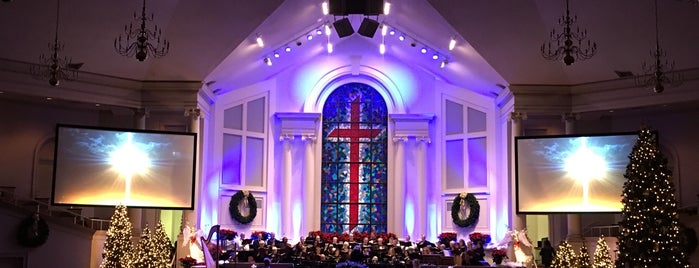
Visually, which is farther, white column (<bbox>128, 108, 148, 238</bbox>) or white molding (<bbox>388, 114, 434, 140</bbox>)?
white molding (<bbox>388, 114, 434, 140</bbox>)

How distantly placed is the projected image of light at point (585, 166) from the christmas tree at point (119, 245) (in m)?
10.1

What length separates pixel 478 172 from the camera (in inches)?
878

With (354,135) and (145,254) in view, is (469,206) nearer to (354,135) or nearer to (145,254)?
(354,135)

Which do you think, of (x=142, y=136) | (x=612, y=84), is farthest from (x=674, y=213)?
(x=142, y=136)

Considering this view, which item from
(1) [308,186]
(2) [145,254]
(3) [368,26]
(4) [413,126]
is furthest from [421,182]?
(2) [145,254]

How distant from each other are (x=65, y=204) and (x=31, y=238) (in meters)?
1.10

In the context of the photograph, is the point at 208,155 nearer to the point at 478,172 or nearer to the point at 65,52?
the point at 65,52

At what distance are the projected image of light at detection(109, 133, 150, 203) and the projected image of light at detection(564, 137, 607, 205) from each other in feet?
31.9

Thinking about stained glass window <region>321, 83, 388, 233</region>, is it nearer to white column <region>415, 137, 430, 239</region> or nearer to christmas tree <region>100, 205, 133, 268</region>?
white column <region>415, 137, 430, 239</region>

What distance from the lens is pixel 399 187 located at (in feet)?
76.1

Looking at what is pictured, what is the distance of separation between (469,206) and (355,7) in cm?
652

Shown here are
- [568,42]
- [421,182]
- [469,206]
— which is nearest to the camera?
[568,42]

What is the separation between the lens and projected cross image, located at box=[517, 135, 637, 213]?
61.9 ft

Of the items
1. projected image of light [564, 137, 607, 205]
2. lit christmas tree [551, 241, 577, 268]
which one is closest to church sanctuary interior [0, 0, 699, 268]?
projected image of light [564, 137, 607, 205]
